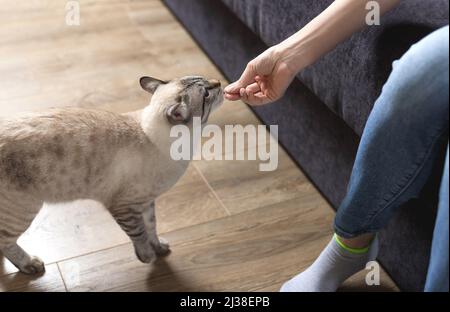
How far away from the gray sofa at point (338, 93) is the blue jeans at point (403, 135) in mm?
60

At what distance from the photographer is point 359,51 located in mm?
1084

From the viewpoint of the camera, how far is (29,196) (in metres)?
1.07

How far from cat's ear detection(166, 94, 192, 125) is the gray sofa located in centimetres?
33

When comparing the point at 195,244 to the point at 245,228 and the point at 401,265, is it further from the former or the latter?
the point at 401,265

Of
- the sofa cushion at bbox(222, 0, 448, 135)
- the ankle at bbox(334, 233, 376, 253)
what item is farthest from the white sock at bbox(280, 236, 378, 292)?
the sofa cushion at bbox(222, 0, 448, 135)

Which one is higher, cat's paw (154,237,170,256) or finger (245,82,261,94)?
finger (245,82,261,94)

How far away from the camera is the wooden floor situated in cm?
125

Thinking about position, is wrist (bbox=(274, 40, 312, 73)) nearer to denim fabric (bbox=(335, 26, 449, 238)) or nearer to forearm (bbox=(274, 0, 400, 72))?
forearm (bbox=(274, 0, 400, 72))

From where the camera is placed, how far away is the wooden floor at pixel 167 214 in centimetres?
125

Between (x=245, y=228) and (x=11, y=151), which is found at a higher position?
(x=11, y=151)

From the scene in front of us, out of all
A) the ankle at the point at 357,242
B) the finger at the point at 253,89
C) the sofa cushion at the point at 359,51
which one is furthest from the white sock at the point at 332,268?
the finger at the point at 253,89

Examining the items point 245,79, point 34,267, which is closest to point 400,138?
point 245,79

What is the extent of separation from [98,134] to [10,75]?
91cm

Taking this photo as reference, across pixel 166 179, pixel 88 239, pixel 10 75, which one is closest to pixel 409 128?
pixel 166 179
